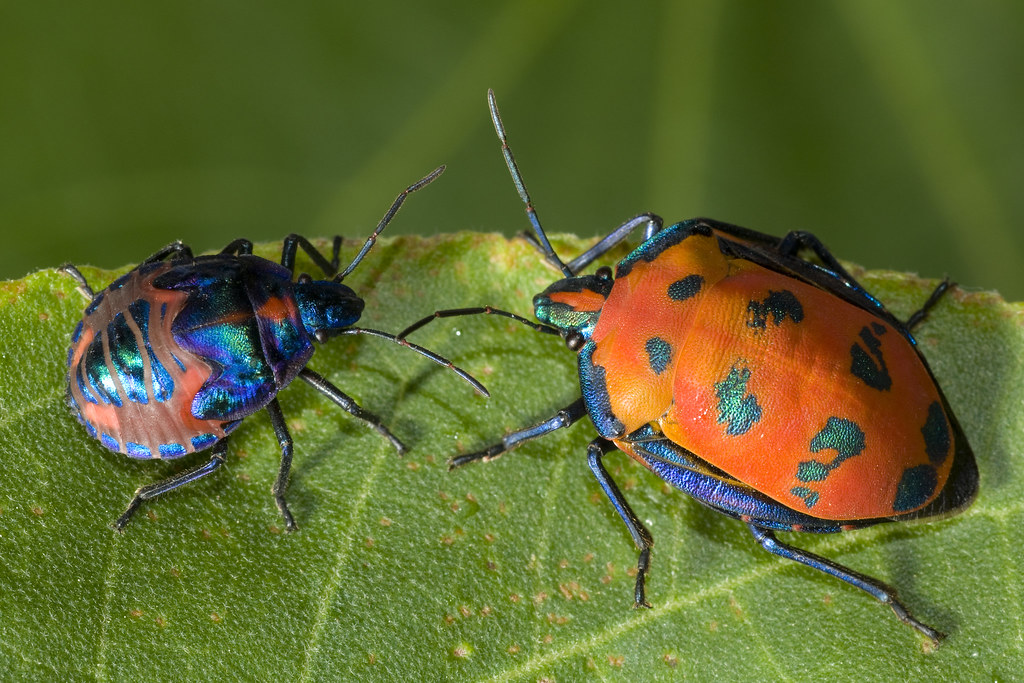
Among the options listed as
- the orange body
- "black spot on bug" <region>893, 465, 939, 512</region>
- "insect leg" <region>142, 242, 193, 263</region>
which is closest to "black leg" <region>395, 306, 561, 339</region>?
the orange body

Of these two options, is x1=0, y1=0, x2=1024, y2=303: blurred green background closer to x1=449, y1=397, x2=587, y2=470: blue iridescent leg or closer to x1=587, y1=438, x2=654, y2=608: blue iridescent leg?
x1=449, y1=397, x2=587, y2=470: blue iridescent leg

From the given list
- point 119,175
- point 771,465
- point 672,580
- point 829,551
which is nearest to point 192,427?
point 119,175

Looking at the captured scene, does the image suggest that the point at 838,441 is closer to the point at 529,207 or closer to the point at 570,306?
the point at 570,306

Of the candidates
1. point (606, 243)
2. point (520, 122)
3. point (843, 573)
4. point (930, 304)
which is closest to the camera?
point (843, 573)

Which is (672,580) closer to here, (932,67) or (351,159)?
(351,159)

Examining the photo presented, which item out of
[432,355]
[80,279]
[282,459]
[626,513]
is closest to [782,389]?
[626,513]

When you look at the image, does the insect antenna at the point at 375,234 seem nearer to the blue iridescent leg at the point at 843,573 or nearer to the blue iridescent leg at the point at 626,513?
the blue iridescent leg at the point at 626,513
